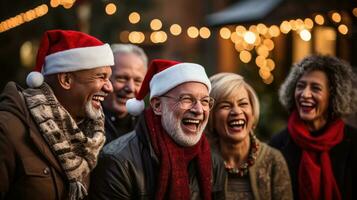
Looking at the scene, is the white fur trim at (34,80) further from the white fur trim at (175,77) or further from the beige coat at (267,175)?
the beige coat at (267,175)

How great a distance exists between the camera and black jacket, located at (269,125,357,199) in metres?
5.35

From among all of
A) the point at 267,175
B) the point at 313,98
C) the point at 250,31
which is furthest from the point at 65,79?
the point at 250,31

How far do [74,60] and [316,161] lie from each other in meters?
2.54

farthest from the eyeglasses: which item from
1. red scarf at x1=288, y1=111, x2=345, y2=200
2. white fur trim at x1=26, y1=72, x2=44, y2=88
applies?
red scarf at x1=288, y1=111, x2=345, y2=200

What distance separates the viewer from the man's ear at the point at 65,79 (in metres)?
3.95

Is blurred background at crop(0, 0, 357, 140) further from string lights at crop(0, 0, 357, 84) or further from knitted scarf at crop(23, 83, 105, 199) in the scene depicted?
knitted scarf at crop(23, 83, 105, 199)

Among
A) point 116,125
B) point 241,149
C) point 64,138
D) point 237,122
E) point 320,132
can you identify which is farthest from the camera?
point 320,132

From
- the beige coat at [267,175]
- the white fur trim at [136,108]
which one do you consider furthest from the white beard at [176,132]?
the beige coat at [267,175]

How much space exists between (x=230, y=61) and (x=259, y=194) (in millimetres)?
10531

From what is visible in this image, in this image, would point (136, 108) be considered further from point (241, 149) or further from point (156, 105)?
point (241, 149)

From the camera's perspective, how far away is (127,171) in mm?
4129

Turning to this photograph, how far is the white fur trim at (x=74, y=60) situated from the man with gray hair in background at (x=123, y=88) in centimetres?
109

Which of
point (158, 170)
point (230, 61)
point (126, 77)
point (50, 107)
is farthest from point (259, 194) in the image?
point (230, 61)

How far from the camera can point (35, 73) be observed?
385 cm
